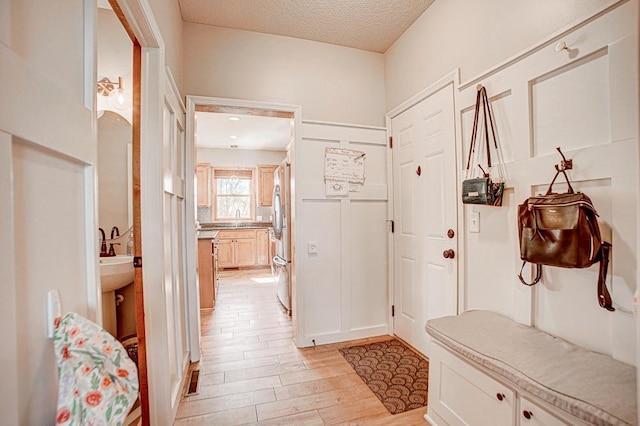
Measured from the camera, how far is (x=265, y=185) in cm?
672

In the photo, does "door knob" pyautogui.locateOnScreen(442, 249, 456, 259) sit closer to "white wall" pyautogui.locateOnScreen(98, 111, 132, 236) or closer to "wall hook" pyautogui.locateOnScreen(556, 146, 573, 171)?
"wall hook" pyautogui.locateOnScreen(556, 146, 573, 171)

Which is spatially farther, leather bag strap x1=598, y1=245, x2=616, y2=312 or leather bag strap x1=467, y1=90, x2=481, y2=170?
leather bag strap x1=467, y1=90, x2=481, y2=170

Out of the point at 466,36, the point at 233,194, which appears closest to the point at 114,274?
the point at 466,36

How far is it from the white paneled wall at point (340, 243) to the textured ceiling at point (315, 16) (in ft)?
2.70

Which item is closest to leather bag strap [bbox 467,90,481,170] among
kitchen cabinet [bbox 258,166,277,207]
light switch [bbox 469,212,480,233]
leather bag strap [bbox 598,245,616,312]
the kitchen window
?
light switch [bbox 469,212,480,233]

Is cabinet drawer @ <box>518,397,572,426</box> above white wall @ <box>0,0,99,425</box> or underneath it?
underneath

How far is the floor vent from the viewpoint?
6.50 ft

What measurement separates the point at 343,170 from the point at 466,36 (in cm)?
137

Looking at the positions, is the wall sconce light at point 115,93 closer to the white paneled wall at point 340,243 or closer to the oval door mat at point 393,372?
the white paneled wall at point 340,243

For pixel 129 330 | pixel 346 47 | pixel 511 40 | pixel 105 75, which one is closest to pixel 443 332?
pixel 511 40

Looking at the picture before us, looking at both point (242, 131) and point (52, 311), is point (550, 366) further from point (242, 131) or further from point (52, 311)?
point (242, 131)

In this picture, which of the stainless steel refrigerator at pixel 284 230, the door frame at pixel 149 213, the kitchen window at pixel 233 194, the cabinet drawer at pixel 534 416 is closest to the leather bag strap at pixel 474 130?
the cabinet drawer at pixel 534 416

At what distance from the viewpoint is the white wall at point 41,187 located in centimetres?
55

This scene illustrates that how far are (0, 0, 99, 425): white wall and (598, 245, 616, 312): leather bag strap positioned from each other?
1893 millimetres
